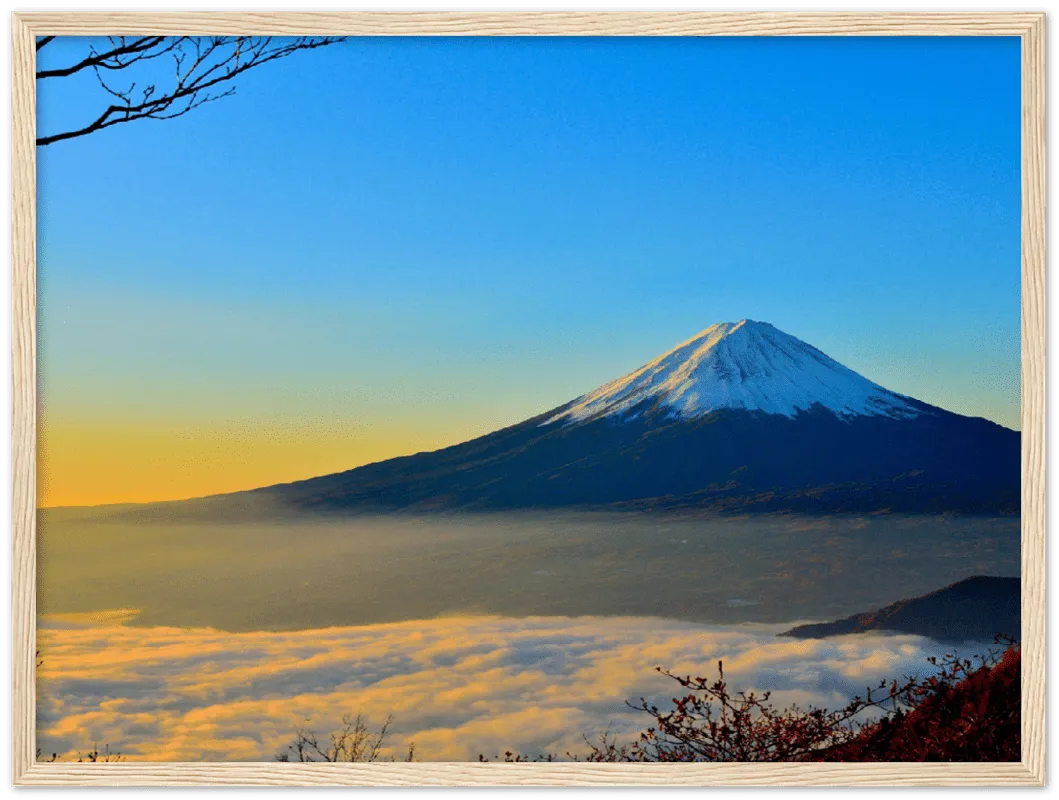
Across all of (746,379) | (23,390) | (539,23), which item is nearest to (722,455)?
(746,379)

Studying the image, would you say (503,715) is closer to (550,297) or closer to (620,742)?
(620,742)

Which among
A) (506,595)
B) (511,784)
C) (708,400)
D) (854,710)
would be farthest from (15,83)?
(854,710)

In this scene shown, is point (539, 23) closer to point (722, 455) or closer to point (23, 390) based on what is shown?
point (722, 455)

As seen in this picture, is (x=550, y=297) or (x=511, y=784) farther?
(x=550, y=297)

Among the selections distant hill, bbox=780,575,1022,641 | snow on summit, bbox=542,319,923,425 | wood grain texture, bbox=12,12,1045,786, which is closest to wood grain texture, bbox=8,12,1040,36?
wood grain texture, bbox=12,12,1045,786

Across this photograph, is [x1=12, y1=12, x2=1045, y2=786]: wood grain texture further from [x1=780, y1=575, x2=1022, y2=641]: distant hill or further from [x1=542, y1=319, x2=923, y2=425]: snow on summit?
[x1=542, y1=319, x2=923, y2=425]: snow on summit

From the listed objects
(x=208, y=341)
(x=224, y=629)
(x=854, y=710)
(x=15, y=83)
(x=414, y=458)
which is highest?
(x=15, y=83)

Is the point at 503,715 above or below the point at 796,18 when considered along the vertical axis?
below

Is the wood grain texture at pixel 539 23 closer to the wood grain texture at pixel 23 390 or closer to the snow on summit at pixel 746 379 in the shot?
the wood grain texture at pixel 23 390
